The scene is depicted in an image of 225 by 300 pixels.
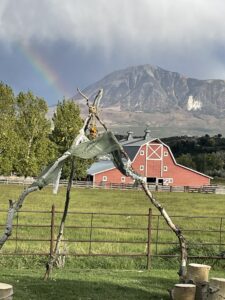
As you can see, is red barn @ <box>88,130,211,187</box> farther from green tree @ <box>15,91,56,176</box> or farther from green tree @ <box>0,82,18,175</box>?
green tree @ <box>0,82,18,175</box>

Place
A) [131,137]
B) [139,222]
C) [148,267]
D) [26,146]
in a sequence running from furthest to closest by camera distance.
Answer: [131,137], [26,146], [139,222], [148,267]

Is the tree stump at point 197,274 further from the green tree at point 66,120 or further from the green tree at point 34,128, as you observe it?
the green tree at point 66,120

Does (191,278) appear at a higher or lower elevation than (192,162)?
lower

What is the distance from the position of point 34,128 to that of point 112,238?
114 feet

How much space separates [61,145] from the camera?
2318 inches

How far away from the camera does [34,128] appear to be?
54719 mm

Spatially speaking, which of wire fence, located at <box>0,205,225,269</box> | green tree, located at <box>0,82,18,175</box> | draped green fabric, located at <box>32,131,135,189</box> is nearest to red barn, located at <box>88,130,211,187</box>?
green tree, located at <box>0,82,18,175</box>

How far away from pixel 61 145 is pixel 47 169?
48.5 metres

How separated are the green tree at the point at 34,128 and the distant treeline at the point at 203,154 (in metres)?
47.3

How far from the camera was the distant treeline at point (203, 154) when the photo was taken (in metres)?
98.5

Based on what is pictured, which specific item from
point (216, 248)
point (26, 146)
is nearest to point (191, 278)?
point (216, 248)

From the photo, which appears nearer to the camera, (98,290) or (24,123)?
(98,290)

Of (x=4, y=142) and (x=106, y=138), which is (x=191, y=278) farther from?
(x=4, y=142)

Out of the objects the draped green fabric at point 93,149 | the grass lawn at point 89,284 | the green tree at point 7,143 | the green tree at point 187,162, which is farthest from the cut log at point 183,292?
the green tree at point 187,162
